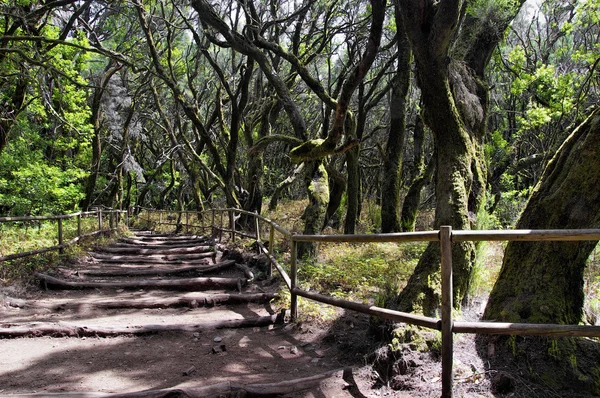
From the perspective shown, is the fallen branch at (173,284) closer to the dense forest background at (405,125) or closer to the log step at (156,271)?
the log step at (156,271)

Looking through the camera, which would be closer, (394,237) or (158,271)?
(394,237)

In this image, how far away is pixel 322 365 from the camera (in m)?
3.99

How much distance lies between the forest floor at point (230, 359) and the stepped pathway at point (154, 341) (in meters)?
0.01

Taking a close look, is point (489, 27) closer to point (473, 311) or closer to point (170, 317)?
point (473, 311)

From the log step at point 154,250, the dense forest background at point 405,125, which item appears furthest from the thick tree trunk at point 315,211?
the log step at point 154,250

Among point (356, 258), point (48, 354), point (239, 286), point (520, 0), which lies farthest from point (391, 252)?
point (48, 354)

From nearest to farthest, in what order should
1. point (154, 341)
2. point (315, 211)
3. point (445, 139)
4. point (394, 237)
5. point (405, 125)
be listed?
point (394, 237)
point (445, 139)
point (154, 341)
point (315, 211)
point (405, 125)

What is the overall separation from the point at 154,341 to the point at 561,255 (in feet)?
13.6

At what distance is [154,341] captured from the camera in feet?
15.4

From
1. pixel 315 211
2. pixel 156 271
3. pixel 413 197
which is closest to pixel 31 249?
pixel 156 271

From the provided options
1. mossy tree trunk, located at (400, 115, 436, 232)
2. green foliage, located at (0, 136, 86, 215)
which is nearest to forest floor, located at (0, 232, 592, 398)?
mossy tree trunk, located at (400, 115, 436, 232)

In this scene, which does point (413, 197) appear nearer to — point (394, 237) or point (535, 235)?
point (394, 237)

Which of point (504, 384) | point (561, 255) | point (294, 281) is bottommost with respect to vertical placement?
point (504, 384)

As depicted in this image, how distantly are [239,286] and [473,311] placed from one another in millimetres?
3754
